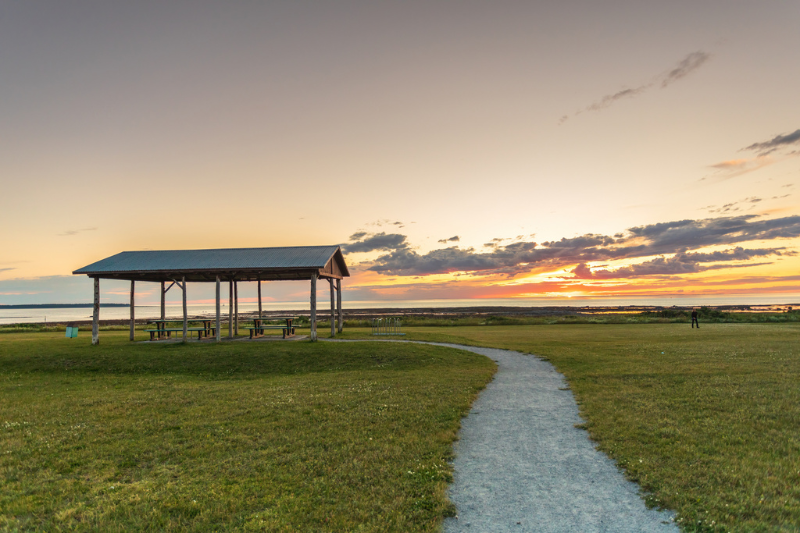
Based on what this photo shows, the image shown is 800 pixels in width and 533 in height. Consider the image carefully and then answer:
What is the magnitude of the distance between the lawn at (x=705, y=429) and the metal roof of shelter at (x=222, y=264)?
14.4 metres

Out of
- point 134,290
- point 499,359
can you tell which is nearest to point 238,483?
point 499,359

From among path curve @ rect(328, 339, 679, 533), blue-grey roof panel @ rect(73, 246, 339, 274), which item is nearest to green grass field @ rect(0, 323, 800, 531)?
path curve @ rect(328, 339, 679, 533)

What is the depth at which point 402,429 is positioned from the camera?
8719 millimetres

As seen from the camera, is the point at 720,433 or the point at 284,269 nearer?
the point at 720,433

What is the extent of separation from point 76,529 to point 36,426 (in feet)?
20.9

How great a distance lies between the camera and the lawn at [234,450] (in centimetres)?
544

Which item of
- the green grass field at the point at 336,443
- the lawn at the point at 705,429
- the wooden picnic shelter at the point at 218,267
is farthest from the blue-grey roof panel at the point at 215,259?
the lawn at the point at 705,429

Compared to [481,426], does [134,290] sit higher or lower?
higher

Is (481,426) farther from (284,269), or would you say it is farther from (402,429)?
(284,269)

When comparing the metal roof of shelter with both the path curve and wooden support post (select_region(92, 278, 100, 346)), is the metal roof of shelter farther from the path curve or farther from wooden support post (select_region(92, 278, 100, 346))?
the path curve

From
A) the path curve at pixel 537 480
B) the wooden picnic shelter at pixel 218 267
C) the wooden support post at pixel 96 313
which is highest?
the wooden picnic shelter at pixel 218 267

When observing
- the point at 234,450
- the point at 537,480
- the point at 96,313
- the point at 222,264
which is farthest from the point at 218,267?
the point at 537,480

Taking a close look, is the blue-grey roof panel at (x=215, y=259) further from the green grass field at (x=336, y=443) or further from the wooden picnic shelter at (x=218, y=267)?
the green grass field at (x=336, y=443)

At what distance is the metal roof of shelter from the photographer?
23562 millimetres
